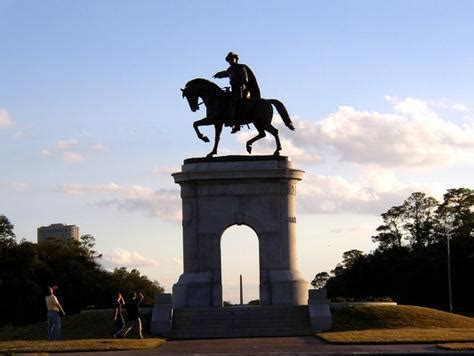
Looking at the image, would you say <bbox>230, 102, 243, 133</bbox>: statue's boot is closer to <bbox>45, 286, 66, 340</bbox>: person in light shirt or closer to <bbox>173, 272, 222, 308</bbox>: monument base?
<bbox>173, 272, 222, 308</bbox>: monument base

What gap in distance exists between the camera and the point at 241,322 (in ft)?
154

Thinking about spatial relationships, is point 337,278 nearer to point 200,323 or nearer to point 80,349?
point 200,323

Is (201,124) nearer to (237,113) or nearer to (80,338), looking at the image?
(237,113)

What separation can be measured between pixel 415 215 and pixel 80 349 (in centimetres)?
8152

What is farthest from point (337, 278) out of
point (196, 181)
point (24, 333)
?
point (24, 333)

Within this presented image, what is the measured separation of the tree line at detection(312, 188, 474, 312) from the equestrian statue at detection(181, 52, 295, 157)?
3457 centimetres

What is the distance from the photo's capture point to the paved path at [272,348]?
33906 mm

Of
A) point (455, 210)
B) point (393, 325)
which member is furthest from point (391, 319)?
point (455, 210)

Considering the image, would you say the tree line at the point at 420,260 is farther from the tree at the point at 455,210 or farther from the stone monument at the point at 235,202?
the stone monument at the point at 235,202

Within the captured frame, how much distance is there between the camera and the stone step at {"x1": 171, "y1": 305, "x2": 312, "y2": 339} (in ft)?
150

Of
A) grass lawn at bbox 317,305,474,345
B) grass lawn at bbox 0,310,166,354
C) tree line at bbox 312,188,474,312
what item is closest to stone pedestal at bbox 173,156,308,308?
grass lawn at bbox 317,305,474,345

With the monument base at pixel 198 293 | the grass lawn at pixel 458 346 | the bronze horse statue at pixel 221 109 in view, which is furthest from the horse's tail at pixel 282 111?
the grass lawn at pixel 458 346

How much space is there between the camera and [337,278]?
374ft

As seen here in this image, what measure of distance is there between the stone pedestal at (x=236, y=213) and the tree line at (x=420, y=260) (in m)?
34.4
